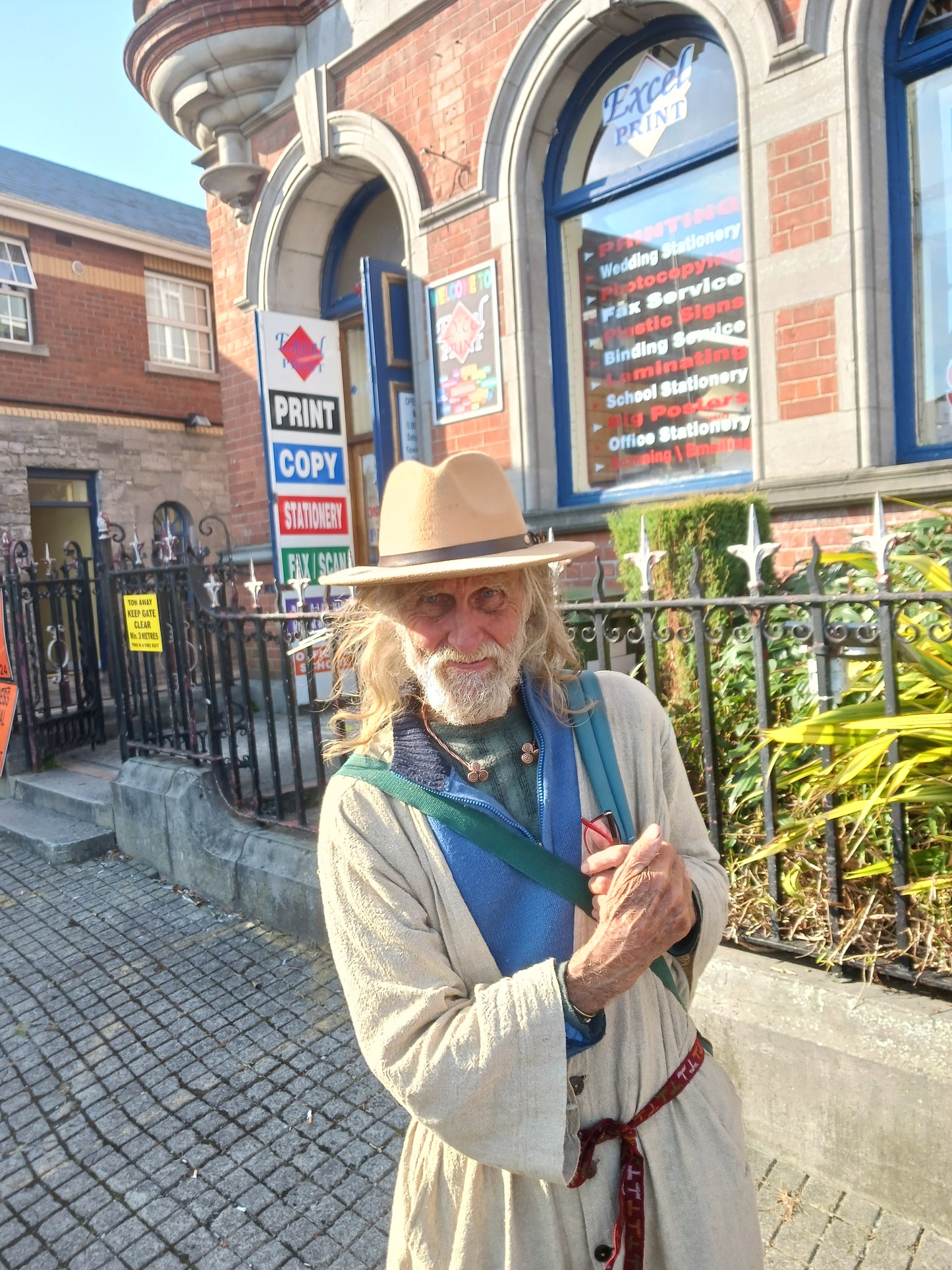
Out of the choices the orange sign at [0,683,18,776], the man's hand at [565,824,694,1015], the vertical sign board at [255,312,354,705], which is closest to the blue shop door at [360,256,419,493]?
the vertical sign board at [255,312,354,705]

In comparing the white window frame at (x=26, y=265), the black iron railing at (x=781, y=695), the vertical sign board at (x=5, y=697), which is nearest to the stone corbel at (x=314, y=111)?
the vertical sign board at (x=5, y=697)

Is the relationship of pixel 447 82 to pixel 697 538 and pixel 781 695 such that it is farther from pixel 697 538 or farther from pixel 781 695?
pixel 781 695

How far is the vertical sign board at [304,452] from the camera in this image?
6.78 m

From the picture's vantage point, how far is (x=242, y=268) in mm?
8391

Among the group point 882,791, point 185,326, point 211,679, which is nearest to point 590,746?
point 882,791

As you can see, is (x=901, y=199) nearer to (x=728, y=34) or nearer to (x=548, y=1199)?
(x=728, y=34)

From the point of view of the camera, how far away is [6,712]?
6754 mm

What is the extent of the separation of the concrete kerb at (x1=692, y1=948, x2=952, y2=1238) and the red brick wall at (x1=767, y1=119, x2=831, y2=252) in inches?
154

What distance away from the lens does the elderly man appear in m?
1.26

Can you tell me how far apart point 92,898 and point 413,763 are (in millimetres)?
4192

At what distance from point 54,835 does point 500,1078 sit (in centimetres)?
533

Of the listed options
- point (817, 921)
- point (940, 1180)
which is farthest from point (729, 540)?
point (940, 1180)

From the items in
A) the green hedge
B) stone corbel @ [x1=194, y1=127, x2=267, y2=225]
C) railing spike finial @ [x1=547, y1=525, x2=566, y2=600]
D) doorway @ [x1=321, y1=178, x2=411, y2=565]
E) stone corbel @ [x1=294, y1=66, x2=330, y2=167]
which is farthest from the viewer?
doorway @ [x1=321, y1=178, x2=411, y2=565]

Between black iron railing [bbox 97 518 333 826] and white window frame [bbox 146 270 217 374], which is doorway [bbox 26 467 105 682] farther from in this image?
black iron railing [bbox 97 518 333 826]
